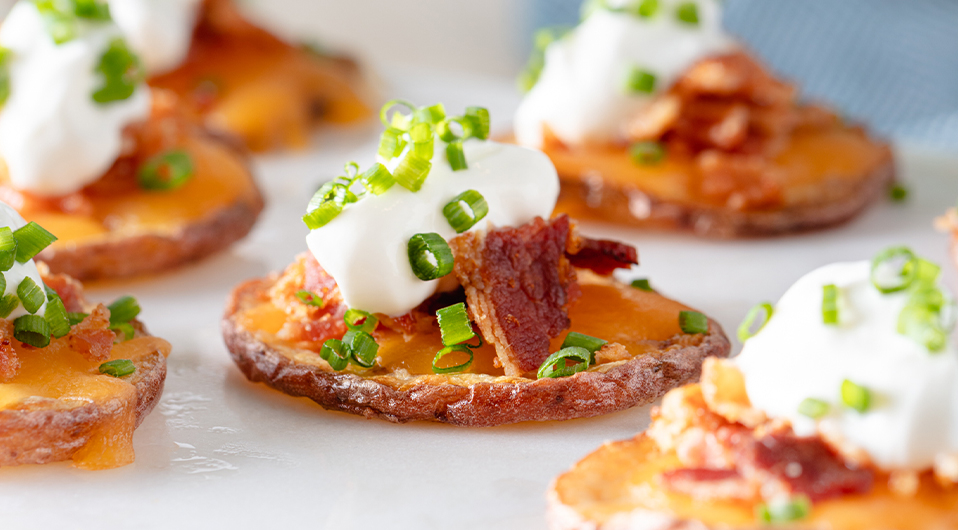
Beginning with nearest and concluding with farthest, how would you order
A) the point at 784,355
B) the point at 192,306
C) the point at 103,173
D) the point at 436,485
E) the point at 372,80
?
the point at 784,355
the point at 436,485
the point at 192,306
the point at 103,173
the point at 372,80

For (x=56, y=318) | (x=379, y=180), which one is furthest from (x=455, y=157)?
(x=56, y=318)

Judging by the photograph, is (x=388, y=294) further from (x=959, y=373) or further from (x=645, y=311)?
(x=959, y=373)

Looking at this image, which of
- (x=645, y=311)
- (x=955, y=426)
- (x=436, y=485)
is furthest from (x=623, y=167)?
(x=955, y=426)

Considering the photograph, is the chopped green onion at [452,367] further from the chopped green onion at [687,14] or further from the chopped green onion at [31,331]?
the chopped green onion at [687,14]

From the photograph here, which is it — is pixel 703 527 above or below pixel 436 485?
above

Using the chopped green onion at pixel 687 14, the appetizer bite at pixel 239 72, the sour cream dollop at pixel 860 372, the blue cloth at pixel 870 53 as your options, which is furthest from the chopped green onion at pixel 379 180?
the blue cloth at pixel 870 53

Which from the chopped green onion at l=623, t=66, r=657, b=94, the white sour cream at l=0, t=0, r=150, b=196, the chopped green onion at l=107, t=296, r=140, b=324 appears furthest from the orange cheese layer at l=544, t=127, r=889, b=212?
the chopped green onion at l=107, t=296, r=140, b=324

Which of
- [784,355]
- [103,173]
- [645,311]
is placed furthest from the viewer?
[103,173]

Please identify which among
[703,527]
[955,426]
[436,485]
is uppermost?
[955,426]
